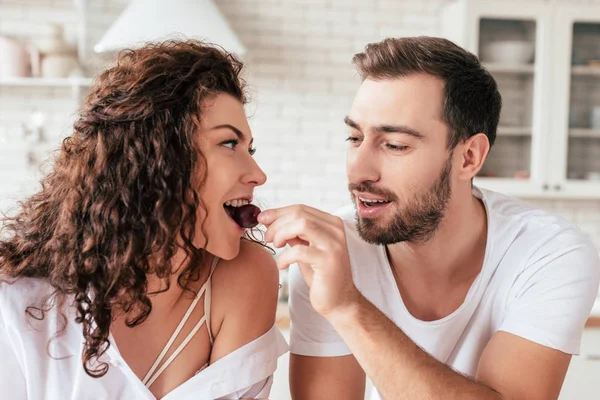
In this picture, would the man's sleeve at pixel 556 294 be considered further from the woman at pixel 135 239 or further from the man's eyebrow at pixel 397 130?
the woman at pixel 135 239

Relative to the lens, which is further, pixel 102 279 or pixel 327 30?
pixel 327 30

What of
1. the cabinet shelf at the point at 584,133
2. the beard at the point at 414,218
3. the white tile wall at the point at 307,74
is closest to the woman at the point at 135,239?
the beard at the point at 414,218

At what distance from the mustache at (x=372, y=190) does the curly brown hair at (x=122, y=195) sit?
0.44m

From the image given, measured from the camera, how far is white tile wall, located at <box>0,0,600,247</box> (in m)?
3.82

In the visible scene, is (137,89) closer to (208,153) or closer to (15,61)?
(208,153)

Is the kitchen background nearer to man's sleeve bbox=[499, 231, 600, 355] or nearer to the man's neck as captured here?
the man's neck

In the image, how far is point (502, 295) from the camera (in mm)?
1686

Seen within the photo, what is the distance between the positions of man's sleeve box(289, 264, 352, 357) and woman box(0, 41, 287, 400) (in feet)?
0.64

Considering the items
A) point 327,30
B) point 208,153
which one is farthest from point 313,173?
point 208,153

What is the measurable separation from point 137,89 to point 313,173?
2551mm

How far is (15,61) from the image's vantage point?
11.3 ft

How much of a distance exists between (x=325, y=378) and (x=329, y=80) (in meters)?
2.48

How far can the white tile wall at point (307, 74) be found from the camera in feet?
12.5

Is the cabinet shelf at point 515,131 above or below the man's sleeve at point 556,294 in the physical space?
above
